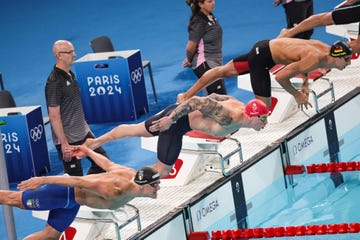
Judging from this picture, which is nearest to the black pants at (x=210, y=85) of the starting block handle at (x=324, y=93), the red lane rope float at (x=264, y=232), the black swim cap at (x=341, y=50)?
the starting block handle at (x=324, y=93)

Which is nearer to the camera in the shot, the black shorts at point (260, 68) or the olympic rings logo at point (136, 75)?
the black shorts at point (260, 68)

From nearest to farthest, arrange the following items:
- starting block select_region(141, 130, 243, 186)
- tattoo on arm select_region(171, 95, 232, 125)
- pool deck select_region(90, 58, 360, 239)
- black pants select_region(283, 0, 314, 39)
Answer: tattoo on arm select_region(171, 95, 232, 125), pool deck select_region(90, 58, 360, 239), starting block select_region(141, 130, 243, 186), black pants select_region(283, 0, 314, 39)

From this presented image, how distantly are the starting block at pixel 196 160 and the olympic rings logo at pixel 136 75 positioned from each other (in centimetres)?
262

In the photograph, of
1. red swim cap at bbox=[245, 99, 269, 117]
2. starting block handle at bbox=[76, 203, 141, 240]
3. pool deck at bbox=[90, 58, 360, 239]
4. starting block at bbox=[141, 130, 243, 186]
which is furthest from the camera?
starting block at bbox=[141, 130, 243, 186]

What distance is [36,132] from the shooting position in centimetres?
1041

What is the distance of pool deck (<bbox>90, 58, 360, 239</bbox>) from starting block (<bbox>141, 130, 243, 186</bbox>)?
0.06 m

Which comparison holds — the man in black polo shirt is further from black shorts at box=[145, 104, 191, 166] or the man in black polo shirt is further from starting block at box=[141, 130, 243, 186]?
starting block at box=[141, 130, 243, 186]

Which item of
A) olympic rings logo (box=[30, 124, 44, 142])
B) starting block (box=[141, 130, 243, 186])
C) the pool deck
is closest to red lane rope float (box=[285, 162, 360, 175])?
the pool deck

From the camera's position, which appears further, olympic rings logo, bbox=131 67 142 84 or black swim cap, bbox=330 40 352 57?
olympic rings logo, bbox=131 67 142 84

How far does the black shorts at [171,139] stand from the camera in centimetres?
851

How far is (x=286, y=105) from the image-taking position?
1037cm

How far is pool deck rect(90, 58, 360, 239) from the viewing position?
8.41 meters

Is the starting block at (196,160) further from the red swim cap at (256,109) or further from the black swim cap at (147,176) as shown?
the black swim cap at (147,176)

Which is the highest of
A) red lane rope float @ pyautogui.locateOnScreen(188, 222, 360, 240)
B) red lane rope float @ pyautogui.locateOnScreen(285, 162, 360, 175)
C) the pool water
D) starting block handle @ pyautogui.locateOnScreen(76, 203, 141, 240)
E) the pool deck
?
starting block handle @ pyautogui.locateOnScreen(76, 203, 141, 240)
